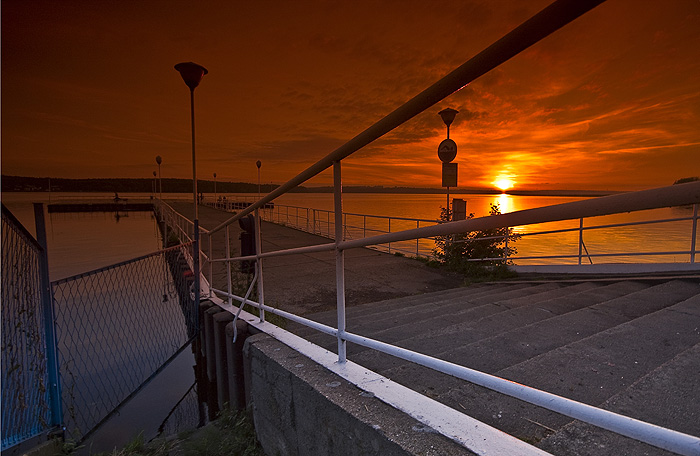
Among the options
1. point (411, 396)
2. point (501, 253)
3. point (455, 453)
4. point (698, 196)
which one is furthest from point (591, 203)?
point (501, 253)

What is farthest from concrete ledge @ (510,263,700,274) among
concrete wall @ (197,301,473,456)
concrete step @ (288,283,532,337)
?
concrete wall @ (197,301,473,456)

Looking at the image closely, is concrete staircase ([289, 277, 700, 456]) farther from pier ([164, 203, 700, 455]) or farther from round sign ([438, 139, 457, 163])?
round sign ([438, 139, 457, 163])

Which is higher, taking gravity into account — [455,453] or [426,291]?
[455,453]

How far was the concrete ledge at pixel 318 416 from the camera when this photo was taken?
1237 mm

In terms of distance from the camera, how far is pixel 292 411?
1.90 metres

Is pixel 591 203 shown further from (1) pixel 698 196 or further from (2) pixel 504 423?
(2) pixel 504 423

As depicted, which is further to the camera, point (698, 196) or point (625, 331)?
point (625, 331)

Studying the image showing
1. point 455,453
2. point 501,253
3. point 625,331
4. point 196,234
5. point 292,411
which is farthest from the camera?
point 501,253

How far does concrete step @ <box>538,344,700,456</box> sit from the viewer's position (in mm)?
1194

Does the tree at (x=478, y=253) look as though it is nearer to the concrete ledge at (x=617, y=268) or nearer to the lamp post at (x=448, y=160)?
the concrete ledge at (x=617, y=268)

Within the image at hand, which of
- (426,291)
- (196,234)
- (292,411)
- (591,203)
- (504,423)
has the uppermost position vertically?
(591,203)

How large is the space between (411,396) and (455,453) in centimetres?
35

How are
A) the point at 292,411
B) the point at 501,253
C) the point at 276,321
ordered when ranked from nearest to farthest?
the point at 292,411, the point at 276,321, the point at 501,253

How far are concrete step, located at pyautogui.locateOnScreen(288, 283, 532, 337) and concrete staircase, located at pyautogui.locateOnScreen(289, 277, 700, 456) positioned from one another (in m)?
0.05
